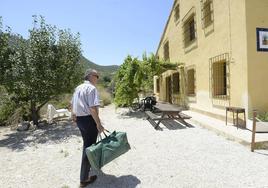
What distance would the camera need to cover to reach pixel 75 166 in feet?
17.1

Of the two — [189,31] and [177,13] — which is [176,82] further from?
[177,13]

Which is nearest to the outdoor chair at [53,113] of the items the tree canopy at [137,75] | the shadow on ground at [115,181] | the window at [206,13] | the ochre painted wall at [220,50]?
the tree canopy at [137,75]

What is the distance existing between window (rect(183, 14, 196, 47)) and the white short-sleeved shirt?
366 inches

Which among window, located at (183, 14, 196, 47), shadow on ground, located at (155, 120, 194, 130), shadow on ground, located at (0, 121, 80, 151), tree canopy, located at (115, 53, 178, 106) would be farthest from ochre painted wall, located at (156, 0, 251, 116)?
shadow on ground, located at (0, 121, 80, 151)

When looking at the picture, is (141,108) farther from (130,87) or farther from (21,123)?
(21,123)

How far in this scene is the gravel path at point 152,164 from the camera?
4.25m

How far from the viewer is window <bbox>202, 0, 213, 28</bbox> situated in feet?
33.8

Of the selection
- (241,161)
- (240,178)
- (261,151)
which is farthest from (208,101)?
(240,178)

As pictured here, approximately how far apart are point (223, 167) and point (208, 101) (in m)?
6.04

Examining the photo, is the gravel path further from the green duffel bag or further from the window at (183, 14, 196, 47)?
the window at (183, 14, 196, 47)

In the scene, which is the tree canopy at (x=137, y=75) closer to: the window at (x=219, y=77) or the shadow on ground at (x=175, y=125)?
the shadow on ground at (x=175, y=125)

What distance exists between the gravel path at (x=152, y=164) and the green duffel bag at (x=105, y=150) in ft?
1.52

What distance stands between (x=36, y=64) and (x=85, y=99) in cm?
597

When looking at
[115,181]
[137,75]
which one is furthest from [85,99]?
[137,75]
